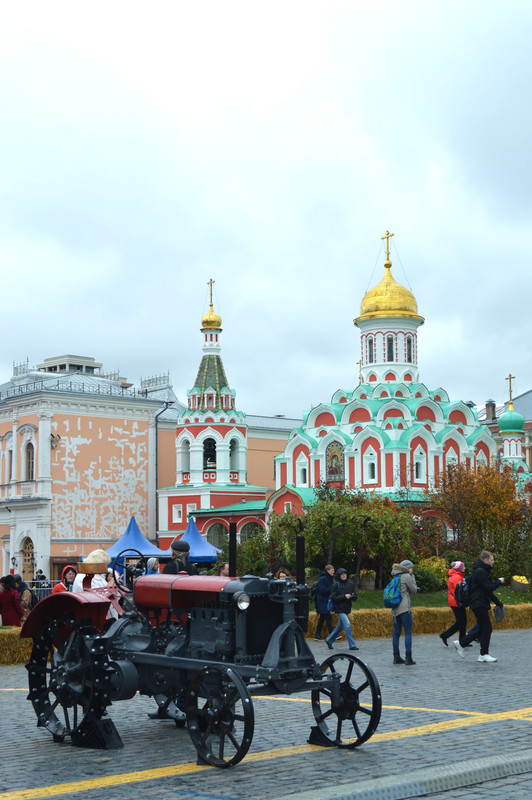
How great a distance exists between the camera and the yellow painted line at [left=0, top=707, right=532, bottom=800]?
714cm

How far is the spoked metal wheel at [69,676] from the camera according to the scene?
8.77m

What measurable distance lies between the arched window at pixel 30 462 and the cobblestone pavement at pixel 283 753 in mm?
39632

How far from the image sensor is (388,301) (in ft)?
170

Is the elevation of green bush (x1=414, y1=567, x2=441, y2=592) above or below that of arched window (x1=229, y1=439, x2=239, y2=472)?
below

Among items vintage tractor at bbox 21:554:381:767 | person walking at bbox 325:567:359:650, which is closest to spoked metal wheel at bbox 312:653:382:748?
vintage tractor at bbox 21:554:381:767

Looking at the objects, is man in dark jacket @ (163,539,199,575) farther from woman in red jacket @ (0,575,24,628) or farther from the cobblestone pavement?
woman in red jacket @ (0,575,24,628)

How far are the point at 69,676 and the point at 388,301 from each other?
1742 inches

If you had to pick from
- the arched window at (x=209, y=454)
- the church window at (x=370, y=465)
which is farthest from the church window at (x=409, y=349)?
the arched window at (x=209, y=454)

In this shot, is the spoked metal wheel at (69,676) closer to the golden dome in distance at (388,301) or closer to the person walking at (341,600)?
the person walking at (341,600)

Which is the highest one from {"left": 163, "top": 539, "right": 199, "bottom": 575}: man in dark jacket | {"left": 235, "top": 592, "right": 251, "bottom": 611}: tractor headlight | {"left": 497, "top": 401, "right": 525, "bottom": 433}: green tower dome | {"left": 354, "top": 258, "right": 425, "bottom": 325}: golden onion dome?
{"left": 354, "top": 258, "right": 425, "bottom": 325}: golden onion dome

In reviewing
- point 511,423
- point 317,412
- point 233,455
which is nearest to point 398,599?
point 317,412

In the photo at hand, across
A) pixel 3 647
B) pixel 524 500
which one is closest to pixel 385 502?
pixel 524 500

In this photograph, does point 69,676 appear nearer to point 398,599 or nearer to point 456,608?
point 398,599

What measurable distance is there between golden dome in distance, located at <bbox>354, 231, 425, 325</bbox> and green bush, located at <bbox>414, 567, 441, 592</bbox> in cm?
2418
